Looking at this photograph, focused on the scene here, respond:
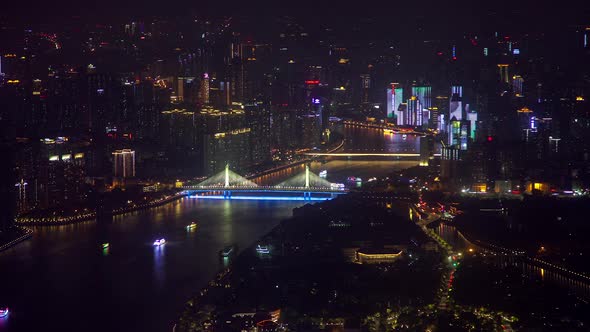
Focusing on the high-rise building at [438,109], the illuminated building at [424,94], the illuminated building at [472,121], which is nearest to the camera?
the illuminated building at [472,121]

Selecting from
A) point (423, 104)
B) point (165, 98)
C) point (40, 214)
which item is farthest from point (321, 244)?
point (423, 104)

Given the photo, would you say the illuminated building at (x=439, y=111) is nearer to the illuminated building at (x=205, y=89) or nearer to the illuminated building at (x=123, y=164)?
the illuminated building at (x=205, y=89)

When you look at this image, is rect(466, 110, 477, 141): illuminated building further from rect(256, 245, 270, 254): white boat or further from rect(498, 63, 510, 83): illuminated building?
rect(256, 245, 270, 254): white boat

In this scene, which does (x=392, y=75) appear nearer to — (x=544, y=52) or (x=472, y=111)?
(x=472, y=111)

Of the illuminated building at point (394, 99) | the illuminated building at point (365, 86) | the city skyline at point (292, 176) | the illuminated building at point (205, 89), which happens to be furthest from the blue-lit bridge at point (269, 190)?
the illuminated building at point (365, 86)

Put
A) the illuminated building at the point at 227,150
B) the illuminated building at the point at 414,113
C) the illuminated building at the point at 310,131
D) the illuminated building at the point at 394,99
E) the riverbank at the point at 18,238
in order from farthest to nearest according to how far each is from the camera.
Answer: the illuminated building at the point at 394,99 < the illuminated building at the point at 414,113 < the illuminated building at the point at 310,131 < the illuminated building at the point at 227,150 < the riverbank at the point at 18,238

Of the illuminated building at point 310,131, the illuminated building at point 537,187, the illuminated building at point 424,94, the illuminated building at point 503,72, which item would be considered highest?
the illuminated building at point 503,72

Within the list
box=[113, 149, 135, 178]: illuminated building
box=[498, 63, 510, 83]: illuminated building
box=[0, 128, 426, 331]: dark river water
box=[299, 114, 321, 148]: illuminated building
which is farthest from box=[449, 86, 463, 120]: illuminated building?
box=[113, 149, 135, 178]: illuminated building
